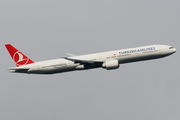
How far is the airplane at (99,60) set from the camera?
63.2m

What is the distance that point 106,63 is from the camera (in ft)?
207

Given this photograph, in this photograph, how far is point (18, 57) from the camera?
68.9 meters

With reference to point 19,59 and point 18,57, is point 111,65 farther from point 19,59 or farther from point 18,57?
point 18,57

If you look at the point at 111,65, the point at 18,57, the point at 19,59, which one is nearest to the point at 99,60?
the point at 111,65

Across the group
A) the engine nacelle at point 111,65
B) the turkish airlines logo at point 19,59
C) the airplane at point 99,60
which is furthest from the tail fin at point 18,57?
the engine nacelle at point 111,65

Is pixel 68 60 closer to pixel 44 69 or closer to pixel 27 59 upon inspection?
pixel 44 69

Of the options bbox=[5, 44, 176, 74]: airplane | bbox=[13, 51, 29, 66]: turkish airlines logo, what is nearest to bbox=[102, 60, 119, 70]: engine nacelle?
bbox=[5, 44, 176, 74]: airplane

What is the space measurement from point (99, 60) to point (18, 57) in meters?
20.2

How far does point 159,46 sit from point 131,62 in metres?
7.46

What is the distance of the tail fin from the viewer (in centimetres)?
6856

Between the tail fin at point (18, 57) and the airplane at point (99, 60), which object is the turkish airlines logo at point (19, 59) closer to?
the tail fin at point (18, 57)

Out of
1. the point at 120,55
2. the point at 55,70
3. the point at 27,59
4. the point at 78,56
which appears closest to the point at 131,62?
the point at 120,55

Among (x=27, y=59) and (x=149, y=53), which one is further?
(x=27, y=59)

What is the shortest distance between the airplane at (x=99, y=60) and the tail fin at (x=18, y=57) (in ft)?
4.99
